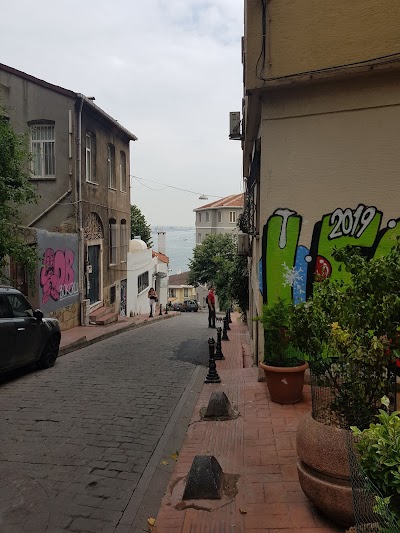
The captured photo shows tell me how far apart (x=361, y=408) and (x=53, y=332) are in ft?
25.8

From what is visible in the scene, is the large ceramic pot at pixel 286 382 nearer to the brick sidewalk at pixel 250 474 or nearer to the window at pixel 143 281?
the brick sidewalk at pixel 250 474

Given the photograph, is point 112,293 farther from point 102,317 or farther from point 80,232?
point 80,232

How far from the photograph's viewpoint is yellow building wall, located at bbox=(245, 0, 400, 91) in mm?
7250

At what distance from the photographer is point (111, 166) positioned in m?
22.5

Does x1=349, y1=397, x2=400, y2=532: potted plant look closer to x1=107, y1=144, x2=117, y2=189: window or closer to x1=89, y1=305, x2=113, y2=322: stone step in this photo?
x1=89, y1=305, x2=113, y2=322: stone step

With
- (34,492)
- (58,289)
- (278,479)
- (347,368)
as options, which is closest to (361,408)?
(347,368)

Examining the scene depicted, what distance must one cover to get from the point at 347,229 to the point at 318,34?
305cm

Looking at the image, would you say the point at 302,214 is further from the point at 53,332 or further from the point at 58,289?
the point at 58,289

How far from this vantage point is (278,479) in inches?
190

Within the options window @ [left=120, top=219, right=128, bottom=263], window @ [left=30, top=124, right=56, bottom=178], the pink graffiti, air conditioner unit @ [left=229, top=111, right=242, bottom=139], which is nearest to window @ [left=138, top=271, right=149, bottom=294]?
window @ [left=120, top=219, right=128, bottom=263]

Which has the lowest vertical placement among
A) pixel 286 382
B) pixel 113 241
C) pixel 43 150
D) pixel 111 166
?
pixel 286 382

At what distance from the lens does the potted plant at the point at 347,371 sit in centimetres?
378

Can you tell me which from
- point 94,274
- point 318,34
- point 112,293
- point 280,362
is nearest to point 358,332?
point 280,362

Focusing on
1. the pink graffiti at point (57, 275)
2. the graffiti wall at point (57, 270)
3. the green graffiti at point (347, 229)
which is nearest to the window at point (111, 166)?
the graffiti wall at point (57, 270)
